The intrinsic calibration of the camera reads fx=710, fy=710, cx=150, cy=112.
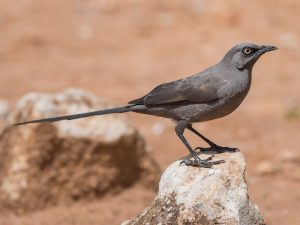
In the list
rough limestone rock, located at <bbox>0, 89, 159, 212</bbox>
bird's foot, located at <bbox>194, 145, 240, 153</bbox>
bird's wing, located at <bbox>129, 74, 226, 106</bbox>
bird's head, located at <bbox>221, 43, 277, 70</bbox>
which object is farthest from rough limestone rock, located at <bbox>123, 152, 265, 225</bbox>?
rough limestone rock, located at <bbox>0, 89, 159, 212</bbox>

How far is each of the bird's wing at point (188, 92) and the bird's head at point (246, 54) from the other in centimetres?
22

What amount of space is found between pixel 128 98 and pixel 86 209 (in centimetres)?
532

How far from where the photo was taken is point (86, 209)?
26.8ft

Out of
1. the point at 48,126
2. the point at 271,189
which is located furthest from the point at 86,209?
the point at 271,189

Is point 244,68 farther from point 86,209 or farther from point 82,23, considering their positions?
point 82,23

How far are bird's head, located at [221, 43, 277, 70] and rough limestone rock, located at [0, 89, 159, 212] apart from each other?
2427 millimetres

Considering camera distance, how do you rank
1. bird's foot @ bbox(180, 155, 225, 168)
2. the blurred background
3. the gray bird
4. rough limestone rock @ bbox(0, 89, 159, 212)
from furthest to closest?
the blurred background
rough limestone rock @ bbox(0, 89, 159, 212)
the gray bird
bird's foot @ bbox(180, 155, 225, 168)

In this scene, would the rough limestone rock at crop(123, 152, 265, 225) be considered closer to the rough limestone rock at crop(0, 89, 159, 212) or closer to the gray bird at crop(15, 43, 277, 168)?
the gray bird at crop(15, 43, 277, 168)

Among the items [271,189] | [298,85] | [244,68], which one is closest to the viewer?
[244,68]

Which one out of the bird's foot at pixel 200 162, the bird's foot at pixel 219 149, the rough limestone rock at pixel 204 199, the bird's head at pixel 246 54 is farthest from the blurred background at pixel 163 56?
the rough limestone rock at pixel 204 199

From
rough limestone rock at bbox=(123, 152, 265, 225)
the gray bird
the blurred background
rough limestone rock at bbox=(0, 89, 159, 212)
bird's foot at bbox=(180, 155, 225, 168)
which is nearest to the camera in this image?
rough limestone rock at bbox=(123, 152, 265, 225)

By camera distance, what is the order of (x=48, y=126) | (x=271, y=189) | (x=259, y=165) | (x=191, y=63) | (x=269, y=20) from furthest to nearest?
(x=269, y=20)
(x=191, y=63)
(x=259, y=165)
(x=271, y=189)
(x=48, y=126)

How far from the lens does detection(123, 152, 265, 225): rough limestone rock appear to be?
5.39 m

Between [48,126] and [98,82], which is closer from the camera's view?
[48,126]
